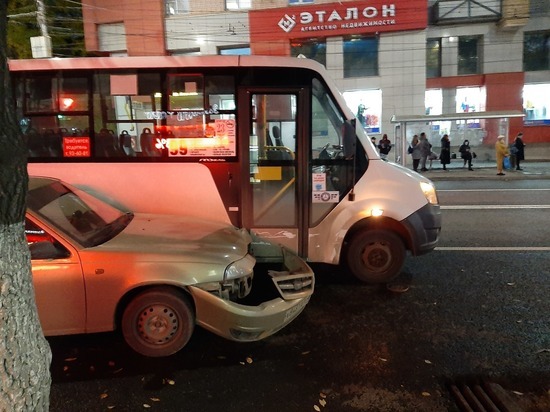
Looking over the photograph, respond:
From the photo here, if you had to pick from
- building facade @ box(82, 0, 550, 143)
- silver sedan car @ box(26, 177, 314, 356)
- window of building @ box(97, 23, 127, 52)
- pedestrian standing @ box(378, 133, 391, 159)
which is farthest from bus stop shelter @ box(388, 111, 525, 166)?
silver sedan car @ box(26, 177, 314, 356)

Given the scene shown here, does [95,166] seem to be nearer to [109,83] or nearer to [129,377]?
[109,83]

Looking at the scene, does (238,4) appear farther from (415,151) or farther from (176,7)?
(415,151)

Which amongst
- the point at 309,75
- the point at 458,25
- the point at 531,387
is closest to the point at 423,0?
the point at 458,25

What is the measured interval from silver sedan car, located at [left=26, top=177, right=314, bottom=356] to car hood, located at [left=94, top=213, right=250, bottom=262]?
0.01m

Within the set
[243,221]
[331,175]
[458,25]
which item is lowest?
[243,221]

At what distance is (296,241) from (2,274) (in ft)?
13.4

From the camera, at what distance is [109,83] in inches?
236

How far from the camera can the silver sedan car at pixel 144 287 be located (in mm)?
3945

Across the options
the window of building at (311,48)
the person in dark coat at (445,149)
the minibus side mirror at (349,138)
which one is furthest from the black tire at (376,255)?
the window of building at (311,48)

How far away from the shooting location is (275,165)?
229 inches

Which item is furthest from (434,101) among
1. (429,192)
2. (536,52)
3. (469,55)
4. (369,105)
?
(429,192)

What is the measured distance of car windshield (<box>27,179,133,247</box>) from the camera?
417 centimetres

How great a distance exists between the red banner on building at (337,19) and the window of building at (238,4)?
0.53m

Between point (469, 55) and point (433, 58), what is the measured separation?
5.96ft
